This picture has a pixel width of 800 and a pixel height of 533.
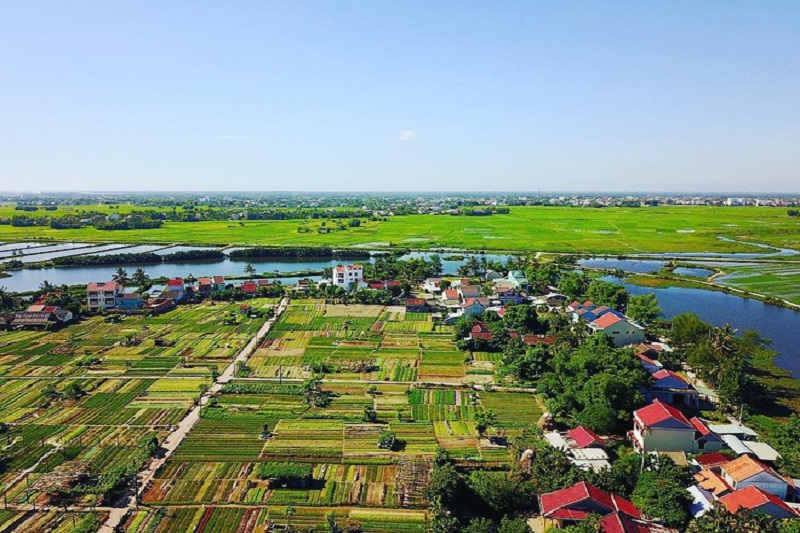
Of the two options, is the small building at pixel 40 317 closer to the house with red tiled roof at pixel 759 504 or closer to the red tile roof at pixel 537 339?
the red tile roof at pixel 537 339

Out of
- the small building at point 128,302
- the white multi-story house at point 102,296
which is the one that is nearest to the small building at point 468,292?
the small building at point 128,302

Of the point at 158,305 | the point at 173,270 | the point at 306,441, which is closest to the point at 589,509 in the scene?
the point at 306,441

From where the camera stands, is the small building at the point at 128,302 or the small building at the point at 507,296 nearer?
the small building at the point at 507,296

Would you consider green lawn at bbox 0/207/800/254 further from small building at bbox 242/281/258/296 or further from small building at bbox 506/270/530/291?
small building at bbox 242/281/258/296

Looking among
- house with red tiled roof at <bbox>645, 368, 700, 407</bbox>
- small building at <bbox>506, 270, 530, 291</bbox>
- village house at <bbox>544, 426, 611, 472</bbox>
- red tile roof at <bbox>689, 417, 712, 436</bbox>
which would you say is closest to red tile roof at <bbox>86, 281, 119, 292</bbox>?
small building at <bbox>506, 270, 530, 291</bbox>

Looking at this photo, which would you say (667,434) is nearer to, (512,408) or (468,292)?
(512,408)

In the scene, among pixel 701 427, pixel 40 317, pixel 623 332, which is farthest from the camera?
pixel 40 317
